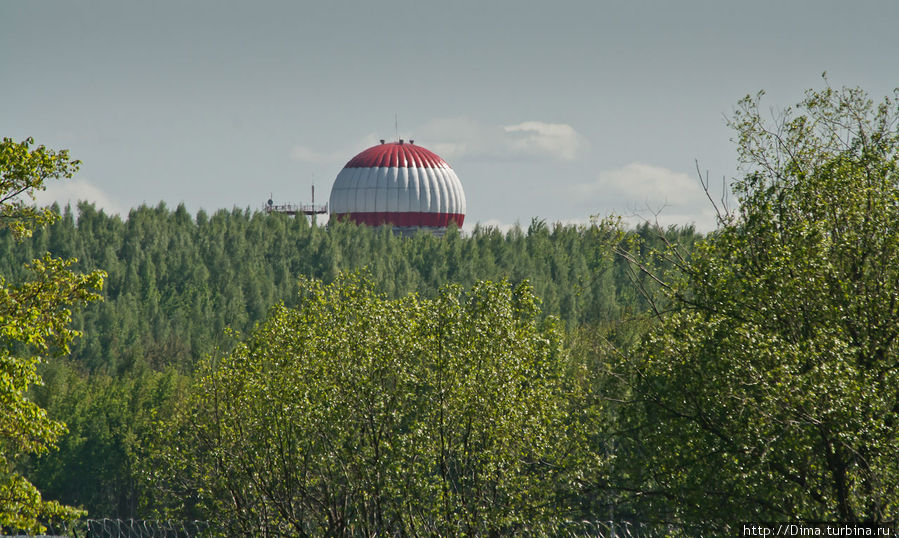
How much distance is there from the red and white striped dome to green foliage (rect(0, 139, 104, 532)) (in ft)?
400

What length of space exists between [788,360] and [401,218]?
127m

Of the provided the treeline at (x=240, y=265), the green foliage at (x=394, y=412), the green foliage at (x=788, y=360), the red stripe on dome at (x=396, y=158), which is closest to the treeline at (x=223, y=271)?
the treeline at (x=240, y=265)

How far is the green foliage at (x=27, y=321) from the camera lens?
64.0 feet

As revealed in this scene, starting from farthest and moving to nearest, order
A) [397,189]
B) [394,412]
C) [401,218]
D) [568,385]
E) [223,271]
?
[401,218]
[397,189]
[223,271]
[568,385]
[394,412]

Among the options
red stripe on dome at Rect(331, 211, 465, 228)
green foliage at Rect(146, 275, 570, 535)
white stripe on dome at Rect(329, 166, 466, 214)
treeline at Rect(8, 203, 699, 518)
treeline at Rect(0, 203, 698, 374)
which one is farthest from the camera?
red stripe on dome at Rect(331, 211, 465, 228)

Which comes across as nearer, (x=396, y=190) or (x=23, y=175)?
(x=23, y=175)

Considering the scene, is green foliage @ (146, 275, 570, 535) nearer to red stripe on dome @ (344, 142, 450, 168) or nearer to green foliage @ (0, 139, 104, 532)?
green foliage @ (0, 139, 104, 532)

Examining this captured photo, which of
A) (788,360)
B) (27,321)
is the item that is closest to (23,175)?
(27,321)

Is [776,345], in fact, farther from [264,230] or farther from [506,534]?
[264,230]

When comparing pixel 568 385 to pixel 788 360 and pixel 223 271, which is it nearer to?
pixel 788 360

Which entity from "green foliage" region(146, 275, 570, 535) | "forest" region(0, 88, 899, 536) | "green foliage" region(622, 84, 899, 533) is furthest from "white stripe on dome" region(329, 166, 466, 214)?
"green foliage" region(622, 84, 899, 533)

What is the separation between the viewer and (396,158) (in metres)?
144

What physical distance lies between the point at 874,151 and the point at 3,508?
18.3 metres

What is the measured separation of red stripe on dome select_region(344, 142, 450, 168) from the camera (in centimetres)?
14350
